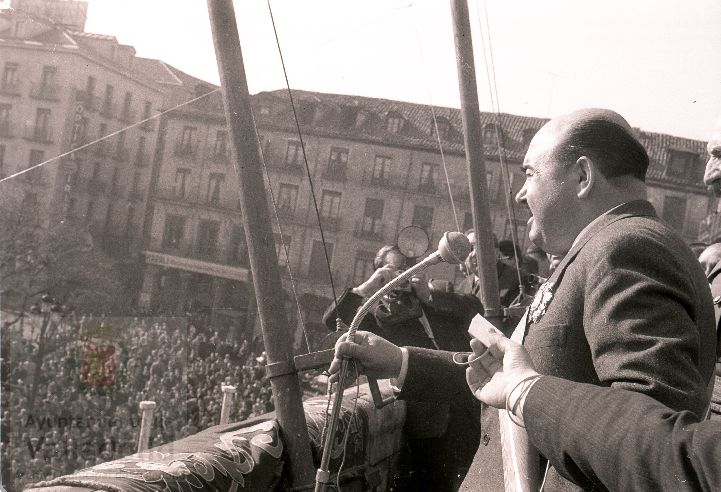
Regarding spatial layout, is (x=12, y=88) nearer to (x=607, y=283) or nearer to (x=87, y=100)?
(x=87, y=100)

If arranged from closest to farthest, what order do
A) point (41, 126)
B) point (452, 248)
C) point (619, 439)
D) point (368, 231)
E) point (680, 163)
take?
point (619, 439), point (452, 248), point (41, 126), point (368, 231), point (680, 163)

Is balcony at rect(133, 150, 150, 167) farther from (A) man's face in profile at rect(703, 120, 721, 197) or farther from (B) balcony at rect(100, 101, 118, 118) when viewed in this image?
(A) man's face in profile at rect(703, 120, 721, 197)

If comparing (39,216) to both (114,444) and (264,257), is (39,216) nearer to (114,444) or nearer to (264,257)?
(264,257)

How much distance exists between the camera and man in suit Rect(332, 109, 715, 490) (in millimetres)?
1413

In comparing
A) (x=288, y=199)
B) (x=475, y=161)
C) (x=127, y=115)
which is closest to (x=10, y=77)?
(x=127, y=115)

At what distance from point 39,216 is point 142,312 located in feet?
9.63

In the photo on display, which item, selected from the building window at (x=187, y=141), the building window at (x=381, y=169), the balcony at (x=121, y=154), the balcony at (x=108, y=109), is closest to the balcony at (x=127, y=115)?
the balcony at (x=108, y=109)

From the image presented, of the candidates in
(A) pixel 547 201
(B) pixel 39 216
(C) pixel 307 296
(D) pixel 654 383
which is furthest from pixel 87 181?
(D) pixel 654 383

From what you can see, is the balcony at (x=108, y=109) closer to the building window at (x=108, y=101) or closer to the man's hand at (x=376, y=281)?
the building window at (x=108, y=101)

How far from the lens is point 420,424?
4.77m

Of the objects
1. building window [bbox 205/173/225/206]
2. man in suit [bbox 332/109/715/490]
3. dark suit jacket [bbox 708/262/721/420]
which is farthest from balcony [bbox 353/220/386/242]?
man in suit [bbox 332/109/715/490]

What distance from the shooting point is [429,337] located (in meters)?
5.09

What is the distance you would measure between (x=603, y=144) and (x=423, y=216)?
1655 centimetres

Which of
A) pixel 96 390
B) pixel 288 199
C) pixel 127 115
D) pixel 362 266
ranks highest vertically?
pixel 127 115
